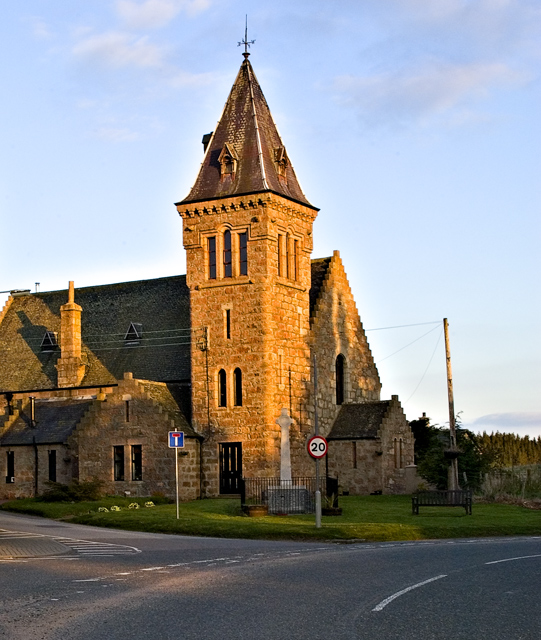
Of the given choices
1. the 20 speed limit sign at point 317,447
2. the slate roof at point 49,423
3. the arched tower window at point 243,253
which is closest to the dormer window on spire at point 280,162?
the arched tower window at point 243,253

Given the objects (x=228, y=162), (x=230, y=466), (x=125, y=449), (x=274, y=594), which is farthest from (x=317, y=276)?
(x=274, y=594)

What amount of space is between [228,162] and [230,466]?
14.4 metres

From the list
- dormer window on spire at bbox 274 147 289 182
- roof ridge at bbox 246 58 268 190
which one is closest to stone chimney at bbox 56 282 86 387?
roof ridge at bbox 246 58 268 190

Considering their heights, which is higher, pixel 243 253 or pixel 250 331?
pixel 243 253

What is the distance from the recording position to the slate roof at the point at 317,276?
55031mm

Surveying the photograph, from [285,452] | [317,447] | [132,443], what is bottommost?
[285,452]

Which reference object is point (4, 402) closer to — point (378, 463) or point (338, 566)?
point (378, 463)

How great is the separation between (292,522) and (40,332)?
28.4m

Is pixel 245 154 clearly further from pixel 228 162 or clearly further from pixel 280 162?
pixel 280 162

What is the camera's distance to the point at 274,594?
15047mm

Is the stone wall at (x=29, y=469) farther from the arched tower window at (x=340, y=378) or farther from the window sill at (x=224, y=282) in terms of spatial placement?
the arched tower window at (x=340, y=378)

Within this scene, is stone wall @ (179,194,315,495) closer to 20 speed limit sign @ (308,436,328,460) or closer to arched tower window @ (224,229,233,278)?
arched tower window @ (224,229,233,278)

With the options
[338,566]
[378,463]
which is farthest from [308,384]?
[338,566]

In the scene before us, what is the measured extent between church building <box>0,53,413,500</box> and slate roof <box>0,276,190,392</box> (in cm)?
11
